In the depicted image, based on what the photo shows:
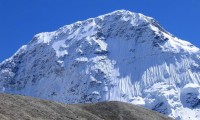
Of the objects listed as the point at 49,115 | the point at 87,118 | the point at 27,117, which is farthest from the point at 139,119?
the point at 27,117

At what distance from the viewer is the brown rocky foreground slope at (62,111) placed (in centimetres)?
5150

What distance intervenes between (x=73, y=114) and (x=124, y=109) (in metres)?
10.3

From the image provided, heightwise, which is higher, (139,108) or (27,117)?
(139,108)

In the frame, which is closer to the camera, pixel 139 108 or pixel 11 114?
pixel 11 114

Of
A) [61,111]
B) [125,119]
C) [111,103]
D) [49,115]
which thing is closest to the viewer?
[49,115]

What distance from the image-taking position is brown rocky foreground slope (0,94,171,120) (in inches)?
2028

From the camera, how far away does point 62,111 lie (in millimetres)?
59125

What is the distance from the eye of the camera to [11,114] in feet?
163

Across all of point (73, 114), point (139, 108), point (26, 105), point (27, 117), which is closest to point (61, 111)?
point (73, 114)

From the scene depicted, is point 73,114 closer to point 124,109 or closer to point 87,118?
point 87,118

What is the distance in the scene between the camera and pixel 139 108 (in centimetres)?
7119

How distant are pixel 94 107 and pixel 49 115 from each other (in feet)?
41.6

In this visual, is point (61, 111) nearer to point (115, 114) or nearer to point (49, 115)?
point (49, 115)

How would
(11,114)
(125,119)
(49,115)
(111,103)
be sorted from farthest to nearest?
(111,103)
(125,119)
(49,115)
(11,114)
